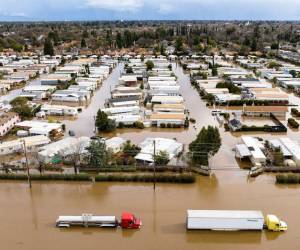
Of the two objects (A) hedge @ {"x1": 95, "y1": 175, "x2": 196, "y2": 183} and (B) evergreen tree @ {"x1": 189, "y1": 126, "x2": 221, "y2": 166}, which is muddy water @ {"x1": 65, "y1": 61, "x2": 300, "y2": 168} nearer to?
(B) evergreen tree @ {"x1": 189, "y1": 126, "x2": 221, "y2": 166}

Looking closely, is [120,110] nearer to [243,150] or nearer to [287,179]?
[243,150]

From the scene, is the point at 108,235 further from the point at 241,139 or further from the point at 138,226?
the point at 241,139

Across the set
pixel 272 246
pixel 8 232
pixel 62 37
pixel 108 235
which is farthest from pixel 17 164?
pixel 62 37

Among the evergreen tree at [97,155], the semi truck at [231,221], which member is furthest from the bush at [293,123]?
the evergreen tree at [97,155]

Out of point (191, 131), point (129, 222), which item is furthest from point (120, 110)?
A: point (129, 222)

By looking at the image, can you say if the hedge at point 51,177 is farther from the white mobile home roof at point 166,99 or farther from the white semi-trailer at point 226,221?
the white mobile home roof at point 166,99

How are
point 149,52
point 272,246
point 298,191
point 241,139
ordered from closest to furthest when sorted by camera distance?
1. point 272,246
2. point 298,191
3. point 241,139
4. point 149,52
